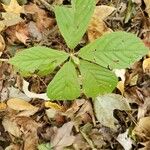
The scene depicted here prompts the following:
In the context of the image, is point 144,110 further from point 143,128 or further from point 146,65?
point 146,65

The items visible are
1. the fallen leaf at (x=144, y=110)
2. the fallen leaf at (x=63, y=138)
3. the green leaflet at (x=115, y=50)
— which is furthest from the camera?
the fallen leaf at (x=144, y=110)

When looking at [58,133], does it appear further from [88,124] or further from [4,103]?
[4,103]

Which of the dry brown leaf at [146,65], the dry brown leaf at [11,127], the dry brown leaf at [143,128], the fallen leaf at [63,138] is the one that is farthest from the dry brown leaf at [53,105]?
the dry brown leaf at [146,65]

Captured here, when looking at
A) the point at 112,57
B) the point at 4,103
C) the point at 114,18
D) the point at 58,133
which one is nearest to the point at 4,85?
the point at 4,103

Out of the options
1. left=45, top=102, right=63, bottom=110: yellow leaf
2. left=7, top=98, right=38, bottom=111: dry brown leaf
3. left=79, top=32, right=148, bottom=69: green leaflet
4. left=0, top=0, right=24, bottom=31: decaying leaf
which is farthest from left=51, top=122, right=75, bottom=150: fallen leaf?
left=0, top=0, right=24, bottom=31: decaying leaf

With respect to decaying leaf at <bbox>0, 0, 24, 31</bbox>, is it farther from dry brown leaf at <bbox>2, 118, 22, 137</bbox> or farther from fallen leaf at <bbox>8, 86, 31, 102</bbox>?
dry brown leaf at <bbox>2, 118, 22, 137</bbox>

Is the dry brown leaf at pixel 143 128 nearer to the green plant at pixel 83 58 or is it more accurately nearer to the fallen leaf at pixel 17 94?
the green plant at pixel 83 58

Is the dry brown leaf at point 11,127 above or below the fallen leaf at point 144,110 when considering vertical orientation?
below

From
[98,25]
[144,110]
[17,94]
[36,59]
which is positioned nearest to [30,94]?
[17,94]
